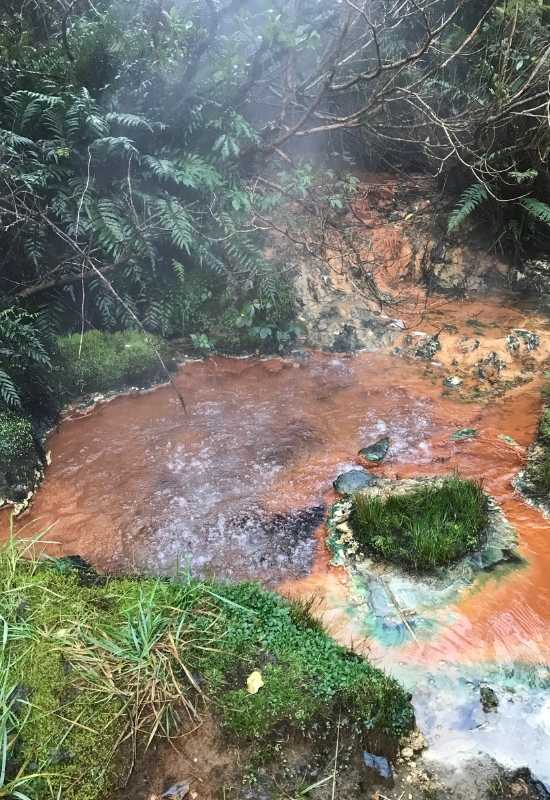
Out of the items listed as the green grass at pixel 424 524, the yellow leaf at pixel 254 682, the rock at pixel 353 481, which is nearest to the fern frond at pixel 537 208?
the green grass at pixel 424 524

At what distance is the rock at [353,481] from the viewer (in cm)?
418

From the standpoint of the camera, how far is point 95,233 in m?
5.43

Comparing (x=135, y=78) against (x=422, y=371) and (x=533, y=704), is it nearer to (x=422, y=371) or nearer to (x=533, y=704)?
(x=422, y=371)

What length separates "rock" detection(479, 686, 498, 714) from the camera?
2.71m

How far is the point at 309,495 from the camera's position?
425 cm

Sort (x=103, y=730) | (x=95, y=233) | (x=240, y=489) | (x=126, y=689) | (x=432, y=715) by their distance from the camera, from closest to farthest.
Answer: (x=103, y=730)
(x=126, y=689)
(x=432, y=715)
(x=240, y=489)
(x=95, y=233)

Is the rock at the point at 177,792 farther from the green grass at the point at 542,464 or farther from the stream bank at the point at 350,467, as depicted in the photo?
the green grass at the point at 542,464

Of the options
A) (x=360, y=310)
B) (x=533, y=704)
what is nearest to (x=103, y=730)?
(x=533, y=704)

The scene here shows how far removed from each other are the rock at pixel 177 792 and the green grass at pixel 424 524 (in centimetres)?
182

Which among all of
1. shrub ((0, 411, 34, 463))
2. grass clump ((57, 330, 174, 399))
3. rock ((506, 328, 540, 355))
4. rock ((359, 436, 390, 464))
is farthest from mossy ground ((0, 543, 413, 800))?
rock ((506, 328, 540, 355))

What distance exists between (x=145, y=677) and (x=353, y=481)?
2.23 metres

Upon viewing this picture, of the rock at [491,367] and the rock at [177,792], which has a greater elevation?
the rock at [491,367]

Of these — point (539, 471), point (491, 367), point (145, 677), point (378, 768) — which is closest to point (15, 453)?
point (145, 677)

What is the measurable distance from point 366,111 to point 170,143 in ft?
6.99
